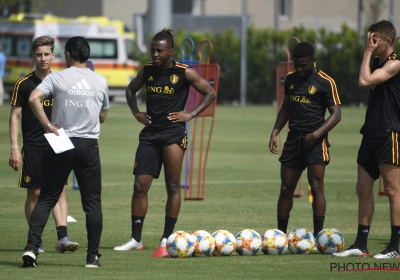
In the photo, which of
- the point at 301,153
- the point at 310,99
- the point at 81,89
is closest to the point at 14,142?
the point at 81,89

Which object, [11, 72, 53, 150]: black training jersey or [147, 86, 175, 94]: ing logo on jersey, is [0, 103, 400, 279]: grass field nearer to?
[11, 72, 53, 150]: black training jersey

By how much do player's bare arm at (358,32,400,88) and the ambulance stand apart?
33935 mm

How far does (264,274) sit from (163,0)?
115ft

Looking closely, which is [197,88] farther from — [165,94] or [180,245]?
[180,245]

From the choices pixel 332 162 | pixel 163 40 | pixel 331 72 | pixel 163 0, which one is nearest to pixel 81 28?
pixel 163 0

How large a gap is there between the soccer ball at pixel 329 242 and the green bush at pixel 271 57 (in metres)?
32.7

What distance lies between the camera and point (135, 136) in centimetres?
2773

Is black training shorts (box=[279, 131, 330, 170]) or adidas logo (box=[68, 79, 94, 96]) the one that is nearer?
adidas logo (box=[68, 79, 94, 96])

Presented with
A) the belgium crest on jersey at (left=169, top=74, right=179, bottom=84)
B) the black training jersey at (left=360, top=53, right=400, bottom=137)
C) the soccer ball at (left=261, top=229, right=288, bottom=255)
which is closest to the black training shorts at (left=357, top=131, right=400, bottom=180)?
the black training jersey at (left=360, top=53, right=400, bottom=137)

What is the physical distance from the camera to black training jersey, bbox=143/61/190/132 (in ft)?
34.5

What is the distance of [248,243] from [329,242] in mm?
868

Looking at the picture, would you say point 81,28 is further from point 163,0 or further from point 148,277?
point 148,277

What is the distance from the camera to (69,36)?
45000mm

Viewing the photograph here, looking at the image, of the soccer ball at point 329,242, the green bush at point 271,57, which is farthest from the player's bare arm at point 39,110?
the green bush at point 271,57
